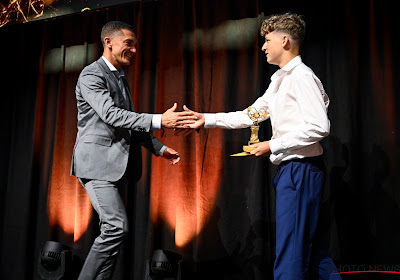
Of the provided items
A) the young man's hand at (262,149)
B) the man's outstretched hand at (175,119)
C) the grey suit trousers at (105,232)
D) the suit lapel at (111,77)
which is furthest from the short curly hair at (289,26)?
the grey suit trousers at (105,232)

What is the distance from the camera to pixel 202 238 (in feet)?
10.6

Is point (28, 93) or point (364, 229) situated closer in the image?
point (364, 229)

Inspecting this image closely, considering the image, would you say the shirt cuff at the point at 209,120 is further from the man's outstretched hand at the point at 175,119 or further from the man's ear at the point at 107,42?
the man's ear at the point at 107,42

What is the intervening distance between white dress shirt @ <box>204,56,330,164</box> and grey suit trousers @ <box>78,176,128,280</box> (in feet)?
3.27

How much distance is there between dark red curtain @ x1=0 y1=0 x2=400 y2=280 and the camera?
2891mm

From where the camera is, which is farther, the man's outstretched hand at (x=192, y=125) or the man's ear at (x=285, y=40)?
the man's outstretched hand at (x=192, y=125)

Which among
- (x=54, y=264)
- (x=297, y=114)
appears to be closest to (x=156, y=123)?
(x=297, y=114)

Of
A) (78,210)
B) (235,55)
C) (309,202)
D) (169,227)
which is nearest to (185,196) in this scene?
(169,227)

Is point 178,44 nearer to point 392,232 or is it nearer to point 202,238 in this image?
point 202,238

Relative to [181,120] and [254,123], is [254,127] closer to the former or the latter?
[254,123]

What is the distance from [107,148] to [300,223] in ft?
4.05

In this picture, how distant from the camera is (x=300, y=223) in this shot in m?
1.91

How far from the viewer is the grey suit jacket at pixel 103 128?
7.36 ft

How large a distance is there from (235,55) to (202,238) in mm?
1713
